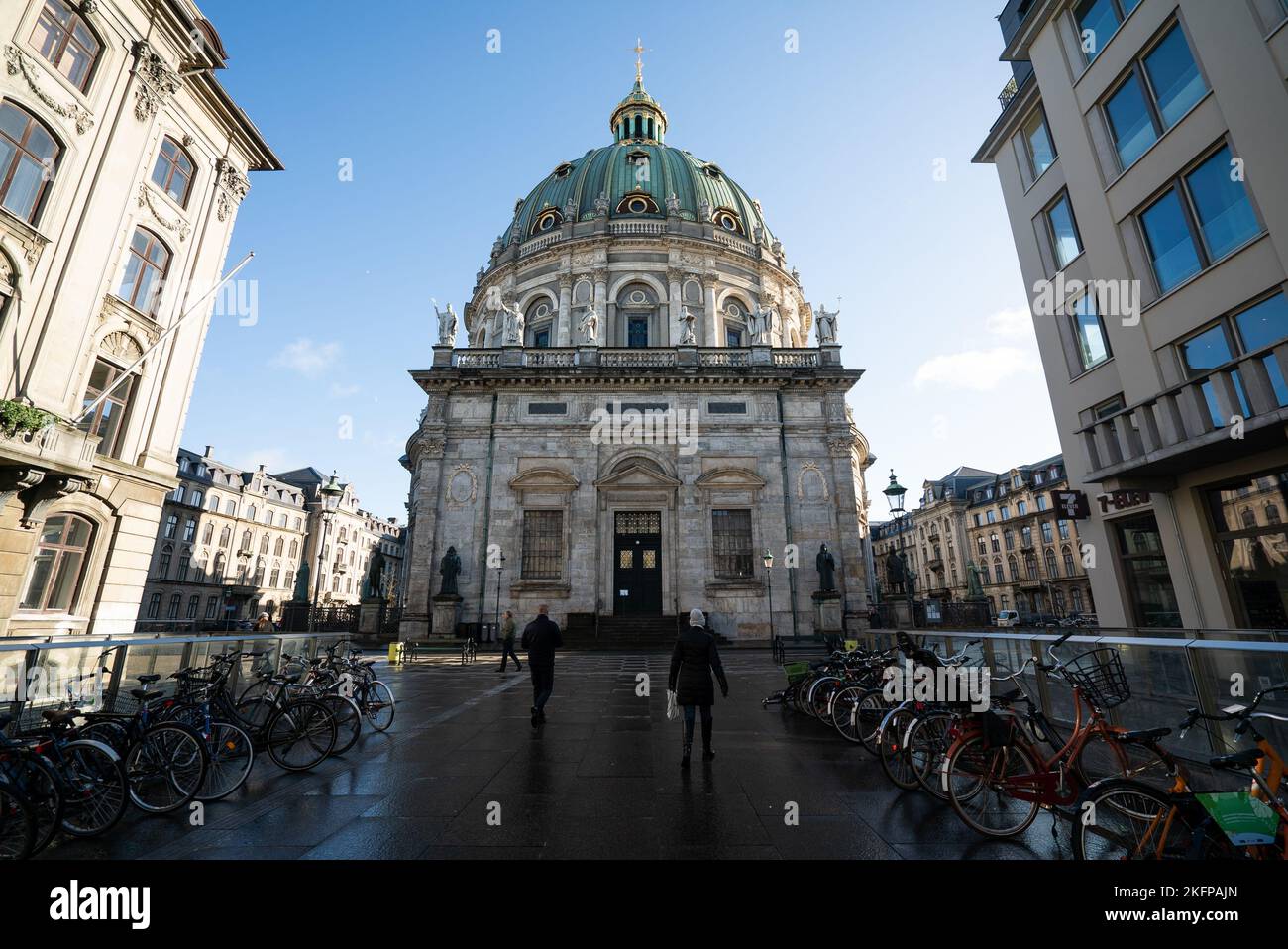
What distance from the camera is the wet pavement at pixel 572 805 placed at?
4535mm

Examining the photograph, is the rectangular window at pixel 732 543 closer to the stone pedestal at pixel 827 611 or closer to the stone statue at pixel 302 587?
the stone pedestal at pixel 827 611

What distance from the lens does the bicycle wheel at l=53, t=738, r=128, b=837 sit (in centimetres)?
486

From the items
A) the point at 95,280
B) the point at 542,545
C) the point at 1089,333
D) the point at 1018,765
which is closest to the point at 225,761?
the point at 1018,765

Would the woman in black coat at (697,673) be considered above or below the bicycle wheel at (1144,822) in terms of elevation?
above

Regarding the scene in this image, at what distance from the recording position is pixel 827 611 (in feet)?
86.0

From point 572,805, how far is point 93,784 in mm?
4185

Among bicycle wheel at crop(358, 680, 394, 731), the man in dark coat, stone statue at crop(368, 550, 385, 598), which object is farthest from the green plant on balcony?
stone statue at crop(368, 550, 385, 598)

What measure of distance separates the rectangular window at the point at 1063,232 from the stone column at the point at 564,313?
2604 centimetres

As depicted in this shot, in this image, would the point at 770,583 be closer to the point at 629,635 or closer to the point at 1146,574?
the point at 629,635

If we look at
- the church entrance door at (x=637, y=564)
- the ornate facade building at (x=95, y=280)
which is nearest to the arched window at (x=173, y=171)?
the ornate facade building at (x=95, y=280)

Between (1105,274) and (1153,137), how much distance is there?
113 inches
